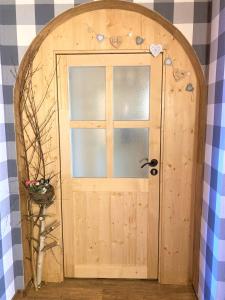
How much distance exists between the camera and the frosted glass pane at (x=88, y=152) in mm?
1893

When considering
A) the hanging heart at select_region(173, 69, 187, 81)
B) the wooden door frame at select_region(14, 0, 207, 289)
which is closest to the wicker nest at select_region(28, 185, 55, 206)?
the wooden door frame at select_region(14, 0, 207, 289)

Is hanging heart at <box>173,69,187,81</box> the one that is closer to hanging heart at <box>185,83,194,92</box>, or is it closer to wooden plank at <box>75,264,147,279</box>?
hanging heart at <box>185,83,194,92</box>

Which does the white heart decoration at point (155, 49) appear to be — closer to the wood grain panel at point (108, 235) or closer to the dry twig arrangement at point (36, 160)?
the dry twig arrangement at point (36, 160)

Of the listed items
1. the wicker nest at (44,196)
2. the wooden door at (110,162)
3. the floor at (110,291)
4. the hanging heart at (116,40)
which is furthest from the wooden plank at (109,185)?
the hanging heart at (116,40)

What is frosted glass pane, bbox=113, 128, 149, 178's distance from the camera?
6.16 feet

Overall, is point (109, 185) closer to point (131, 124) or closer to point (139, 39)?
point (131, 124)

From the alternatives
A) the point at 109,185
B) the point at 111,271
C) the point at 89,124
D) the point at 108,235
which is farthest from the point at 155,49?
the point at 111,271

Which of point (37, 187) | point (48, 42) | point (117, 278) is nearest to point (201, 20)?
point (48, 42)

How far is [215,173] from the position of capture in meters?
1.50

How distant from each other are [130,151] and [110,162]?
18 centimetres

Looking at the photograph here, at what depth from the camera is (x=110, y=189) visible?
1.94 m

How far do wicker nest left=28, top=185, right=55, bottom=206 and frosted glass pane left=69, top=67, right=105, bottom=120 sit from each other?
58 centimetres

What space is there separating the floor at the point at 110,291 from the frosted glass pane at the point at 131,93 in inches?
54.2

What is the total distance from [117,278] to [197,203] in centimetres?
95
